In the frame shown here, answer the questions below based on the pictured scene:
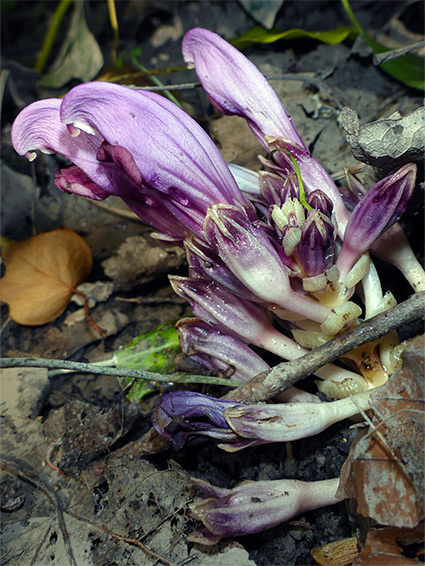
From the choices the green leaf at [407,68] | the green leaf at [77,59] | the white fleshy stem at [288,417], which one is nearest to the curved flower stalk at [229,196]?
the white fleshy stem at [288,417]

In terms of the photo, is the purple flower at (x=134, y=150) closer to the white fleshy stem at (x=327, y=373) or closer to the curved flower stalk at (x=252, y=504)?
the white fleshy stem at (x=327, y=373)

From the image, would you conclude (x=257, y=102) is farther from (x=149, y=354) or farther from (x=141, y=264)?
(x=149, y=354)

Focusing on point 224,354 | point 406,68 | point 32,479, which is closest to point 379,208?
point 224,354

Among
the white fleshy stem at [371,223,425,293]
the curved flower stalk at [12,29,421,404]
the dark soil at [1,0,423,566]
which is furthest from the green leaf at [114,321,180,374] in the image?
the white fleshy stem at [371,223,425,293]

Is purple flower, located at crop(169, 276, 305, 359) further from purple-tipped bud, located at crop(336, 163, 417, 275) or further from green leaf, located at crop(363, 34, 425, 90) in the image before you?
green leaf, located at crop(363, 34, 425, 90)

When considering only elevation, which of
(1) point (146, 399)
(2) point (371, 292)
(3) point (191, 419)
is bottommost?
(1) point (146, 399)

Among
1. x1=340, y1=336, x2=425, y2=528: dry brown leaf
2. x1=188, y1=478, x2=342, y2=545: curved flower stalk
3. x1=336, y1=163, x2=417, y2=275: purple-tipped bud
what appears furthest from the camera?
x1=336, y1=163, x2=417, y2=275: purple-tipped bud
